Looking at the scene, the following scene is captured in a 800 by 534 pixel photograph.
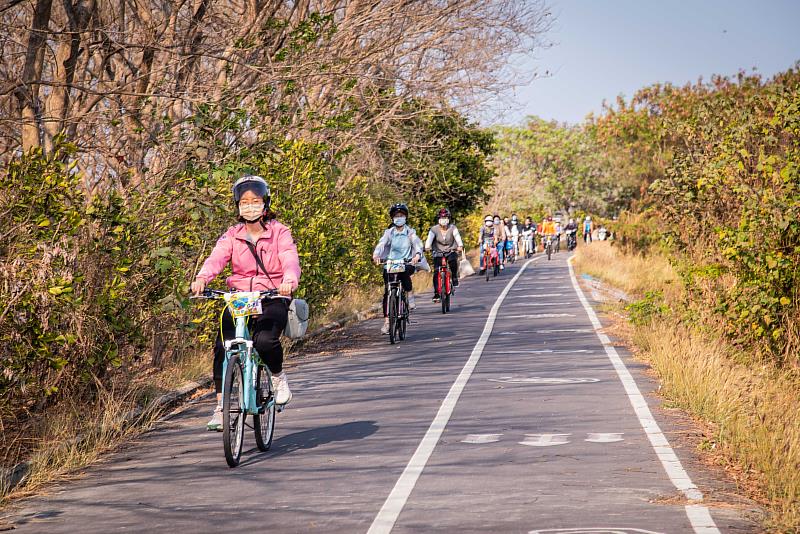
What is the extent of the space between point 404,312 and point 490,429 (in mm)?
9433

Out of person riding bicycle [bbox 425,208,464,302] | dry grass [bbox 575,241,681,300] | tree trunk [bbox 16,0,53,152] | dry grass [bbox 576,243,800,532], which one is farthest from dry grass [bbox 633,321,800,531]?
person riding bicycle [bbox 425,208,464,302]

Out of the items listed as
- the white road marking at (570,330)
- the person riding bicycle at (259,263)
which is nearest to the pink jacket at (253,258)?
the person riding bicycle at (259,263)

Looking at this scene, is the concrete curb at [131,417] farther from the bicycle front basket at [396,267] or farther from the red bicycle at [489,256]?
the red bicycle at [489,256]

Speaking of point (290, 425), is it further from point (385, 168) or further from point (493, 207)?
point (493, 207)

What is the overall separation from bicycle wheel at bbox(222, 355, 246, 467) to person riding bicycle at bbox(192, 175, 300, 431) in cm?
29

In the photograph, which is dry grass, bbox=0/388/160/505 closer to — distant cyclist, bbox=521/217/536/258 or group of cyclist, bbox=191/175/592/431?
group of cyclist, bbox=191/175/592/431

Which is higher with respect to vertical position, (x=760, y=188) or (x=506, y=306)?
(x=760, y=188)

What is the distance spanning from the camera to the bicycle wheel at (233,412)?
923 centimetres

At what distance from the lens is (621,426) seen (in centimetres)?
1111

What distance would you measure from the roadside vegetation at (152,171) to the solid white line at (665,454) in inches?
174

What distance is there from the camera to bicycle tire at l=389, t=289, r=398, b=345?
19797 mm

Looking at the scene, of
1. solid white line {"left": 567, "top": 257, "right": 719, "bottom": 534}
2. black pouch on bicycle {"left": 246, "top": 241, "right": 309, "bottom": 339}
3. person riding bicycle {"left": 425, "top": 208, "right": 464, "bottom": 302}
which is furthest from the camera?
person riding bicycle {"left": 425, "top": 208, "right": 464, "bottom": 302}

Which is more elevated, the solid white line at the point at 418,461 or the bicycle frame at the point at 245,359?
the bicycle frame at the point at 245,359

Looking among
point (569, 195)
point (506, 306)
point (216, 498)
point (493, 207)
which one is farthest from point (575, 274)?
point (569, 195)
